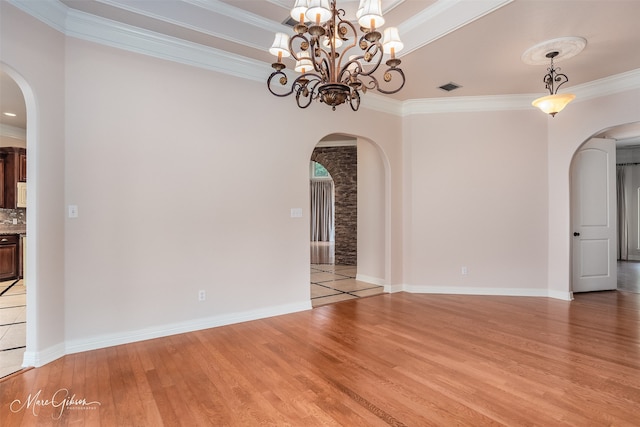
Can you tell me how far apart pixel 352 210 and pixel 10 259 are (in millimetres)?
6824

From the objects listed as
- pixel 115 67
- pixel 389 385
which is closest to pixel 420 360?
pixel 389 385

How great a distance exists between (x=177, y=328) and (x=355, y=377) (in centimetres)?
199

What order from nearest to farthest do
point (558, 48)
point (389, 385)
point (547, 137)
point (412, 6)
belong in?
point (389, 385), point (412, 6), point (558, 48), point (547, 137)

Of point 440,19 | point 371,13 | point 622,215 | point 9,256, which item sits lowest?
point 9,256

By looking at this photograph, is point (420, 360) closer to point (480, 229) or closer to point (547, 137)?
point (480, 229)

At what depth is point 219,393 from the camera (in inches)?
91.8

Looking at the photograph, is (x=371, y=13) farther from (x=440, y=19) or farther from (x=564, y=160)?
(x=564, y=160)

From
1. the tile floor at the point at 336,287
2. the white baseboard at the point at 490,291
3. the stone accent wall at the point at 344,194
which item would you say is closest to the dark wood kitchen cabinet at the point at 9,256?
the tile floor at the point at 336,287

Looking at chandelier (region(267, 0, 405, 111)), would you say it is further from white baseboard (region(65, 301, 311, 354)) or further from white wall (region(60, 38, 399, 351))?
white baseboard (region(65, 301, 311, 354))

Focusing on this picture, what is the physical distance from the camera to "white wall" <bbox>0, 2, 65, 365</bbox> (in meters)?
2.67

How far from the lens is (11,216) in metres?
6.68

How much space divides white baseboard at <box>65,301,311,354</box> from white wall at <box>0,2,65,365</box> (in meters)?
0.19

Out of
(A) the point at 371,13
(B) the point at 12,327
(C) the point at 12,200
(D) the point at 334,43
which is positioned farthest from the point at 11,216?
(A) the point at 371,13

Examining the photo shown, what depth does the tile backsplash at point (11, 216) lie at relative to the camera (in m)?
6.57
